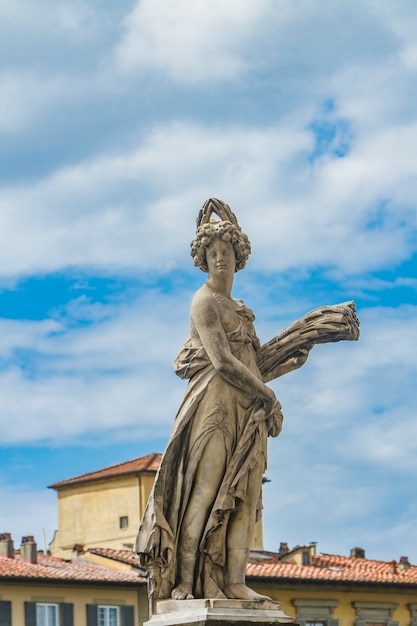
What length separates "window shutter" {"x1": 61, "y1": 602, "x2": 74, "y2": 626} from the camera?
55.7 meters

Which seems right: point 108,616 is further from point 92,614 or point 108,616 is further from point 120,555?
point 120,555

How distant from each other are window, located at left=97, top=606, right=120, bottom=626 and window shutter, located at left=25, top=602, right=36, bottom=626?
2.62 m

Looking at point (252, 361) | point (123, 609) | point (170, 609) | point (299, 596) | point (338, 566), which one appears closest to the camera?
point (170, 609)

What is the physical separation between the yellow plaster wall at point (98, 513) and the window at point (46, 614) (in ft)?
34.7

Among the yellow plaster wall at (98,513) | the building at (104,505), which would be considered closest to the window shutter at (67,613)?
the building at (104,505)

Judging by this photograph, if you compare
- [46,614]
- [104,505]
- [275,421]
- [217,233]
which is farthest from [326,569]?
[217,233]

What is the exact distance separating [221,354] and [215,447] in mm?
661

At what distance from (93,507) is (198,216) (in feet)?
190

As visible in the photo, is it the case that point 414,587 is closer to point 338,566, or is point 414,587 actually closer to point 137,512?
point 338,566

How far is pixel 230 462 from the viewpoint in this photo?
11375mm

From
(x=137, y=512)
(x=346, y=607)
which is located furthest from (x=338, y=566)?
(x=137, y=512)

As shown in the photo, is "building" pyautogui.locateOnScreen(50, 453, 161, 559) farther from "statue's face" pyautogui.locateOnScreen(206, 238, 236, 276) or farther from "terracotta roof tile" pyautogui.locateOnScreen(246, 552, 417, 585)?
"statue's face" pyautogui.locateOnScreen(206, 238, 236, 276)

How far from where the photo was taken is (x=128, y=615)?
5691 centimetres

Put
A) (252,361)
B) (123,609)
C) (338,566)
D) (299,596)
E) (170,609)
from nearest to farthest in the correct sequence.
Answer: (170,609) < (252,361) < (123,609) < (299,596) < (338,566)
